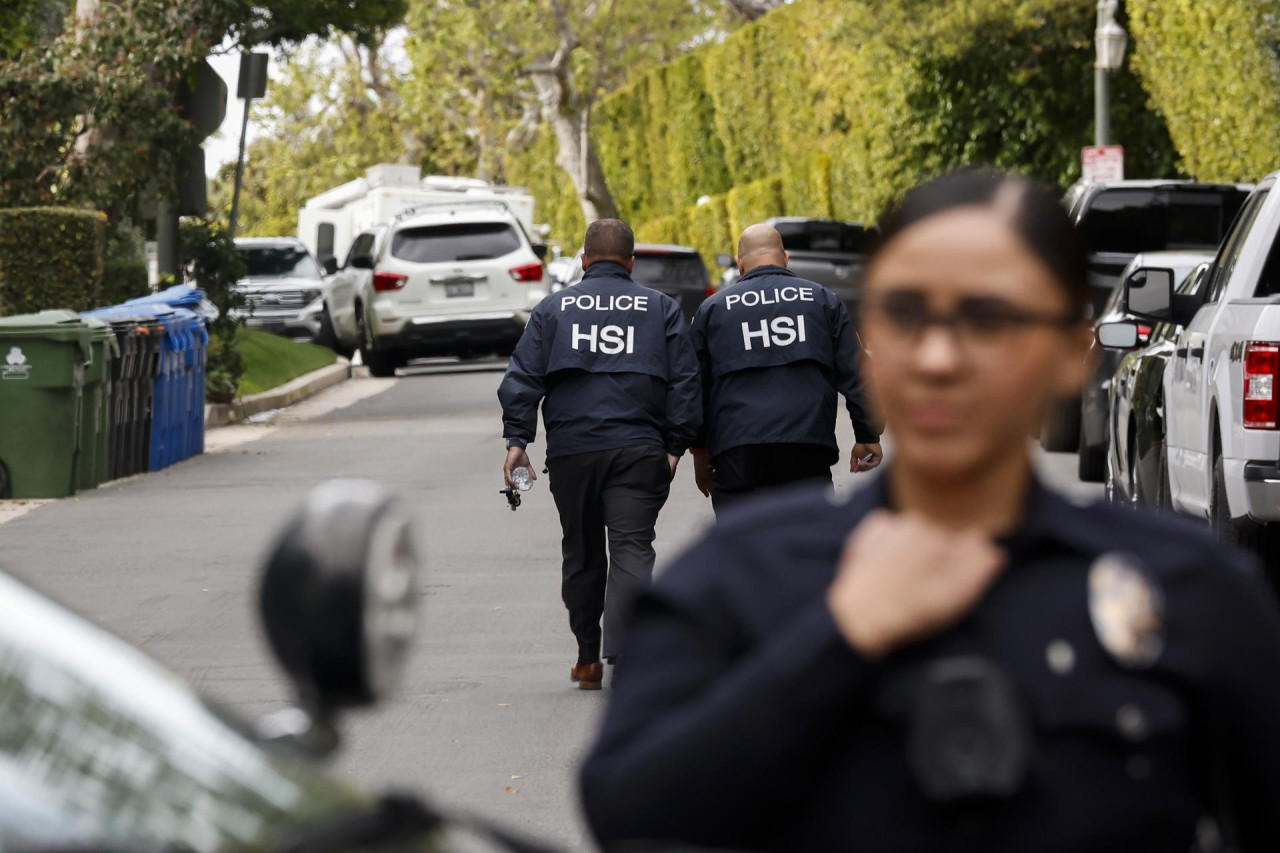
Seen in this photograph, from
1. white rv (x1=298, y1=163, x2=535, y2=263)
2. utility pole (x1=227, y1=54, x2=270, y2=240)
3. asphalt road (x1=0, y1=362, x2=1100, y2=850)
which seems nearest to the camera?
asphalt road (x1=0, y1=362, x2=1100, y2=850)

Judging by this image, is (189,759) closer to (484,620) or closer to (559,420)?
(559,420)

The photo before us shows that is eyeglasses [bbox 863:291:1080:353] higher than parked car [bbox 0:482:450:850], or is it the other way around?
eyeglasses [bbox 863:291:1080:353]

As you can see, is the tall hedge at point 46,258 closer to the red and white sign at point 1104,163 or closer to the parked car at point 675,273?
the parked car at point 675,273

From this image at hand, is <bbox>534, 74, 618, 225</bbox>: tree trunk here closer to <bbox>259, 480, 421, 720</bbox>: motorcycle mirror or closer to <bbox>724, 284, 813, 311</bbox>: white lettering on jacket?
<bbox>724, 284, 813, 311</bbox>: white lettering on jacket

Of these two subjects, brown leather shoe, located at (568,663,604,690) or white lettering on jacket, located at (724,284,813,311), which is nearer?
white lettering on jacket, located at (724,284,813,311)

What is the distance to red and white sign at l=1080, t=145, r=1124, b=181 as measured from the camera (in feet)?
89.1

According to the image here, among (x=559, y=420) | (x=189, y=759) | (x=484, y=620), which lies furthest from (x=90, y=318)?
(x=189, y=759)

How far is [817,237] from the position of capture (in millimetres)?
28938

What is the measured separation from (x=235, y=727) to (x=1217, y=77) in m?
22.8

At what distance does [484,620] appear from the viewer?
10.6 metres

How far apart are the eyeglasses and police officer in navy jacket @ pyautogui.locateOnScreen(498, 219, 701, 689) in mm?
6547

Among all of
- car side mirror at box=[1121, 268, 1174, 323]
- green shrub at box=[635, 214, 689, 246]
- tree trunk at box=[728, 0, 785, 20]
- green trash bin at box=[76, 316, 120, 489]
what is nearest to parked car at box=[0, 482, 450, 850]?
car side mirror at box=[1121, 268, 1174, 323]

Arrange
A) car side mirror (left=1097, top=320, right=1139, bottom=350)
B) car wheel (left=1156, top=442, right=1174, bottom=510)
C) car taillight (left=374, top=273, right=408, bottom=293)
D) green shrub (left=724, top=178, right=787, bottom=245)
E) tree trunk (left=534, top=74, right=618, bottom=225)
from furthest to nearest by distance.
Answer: tree trunk (left=534, top=74, right=618, bottom=225) < green shrub (left=724, top=178, right=787, bottom=245) < car taillight (left=374, top=273, right=408, bottom=293) < car side mirror (left=1097, top=320, right=1139, bottom=350) < car wheel (left=1156, top=442, right=1174, bottom=510)

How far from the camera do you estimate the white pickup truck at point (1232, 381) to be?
29.8 ft
